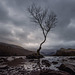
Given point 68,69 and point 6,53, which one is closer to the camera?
point 68,69

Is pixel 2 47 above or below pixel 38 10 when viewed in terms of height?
below

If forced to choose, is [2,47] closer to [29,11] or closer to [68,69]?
[29,11]

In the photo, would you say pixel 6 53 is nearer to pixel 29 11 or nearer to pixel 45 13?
pixel 29 11

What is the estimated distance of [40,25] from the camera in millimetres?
25172

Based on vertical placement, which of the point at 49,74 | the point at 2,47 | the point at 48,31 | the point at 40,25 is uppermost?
the point at 40,25

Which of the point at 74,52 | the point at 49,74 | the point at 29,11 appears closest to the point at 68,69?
the point at 49,74

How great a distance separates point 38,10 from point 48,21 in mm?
4829

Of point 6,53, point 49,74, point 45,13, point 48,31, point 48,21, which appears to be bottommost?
point 49,74

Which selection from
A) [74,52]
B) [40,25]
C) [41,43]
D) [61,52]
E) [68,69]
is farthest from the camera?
[61,52]

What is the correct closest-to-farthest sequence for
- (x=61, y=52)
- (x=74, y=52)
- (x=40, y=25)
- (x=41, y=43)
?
(x=41, y=43)
(x=40, y=25)
(x=74, y=52)
(x=61, y=52)

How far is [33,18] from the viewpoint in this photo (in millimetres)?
26406

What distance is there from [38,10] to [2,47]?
2124cm

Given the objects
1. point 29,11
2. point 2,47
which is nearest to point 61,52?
point 29,11

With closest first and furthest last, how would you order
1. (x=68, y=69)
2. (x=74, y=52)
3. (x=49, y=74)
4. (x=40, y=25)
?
(x=49, y=74) → (x=68, y=69) → (x=40, y=25) → (x=74, y=52)
